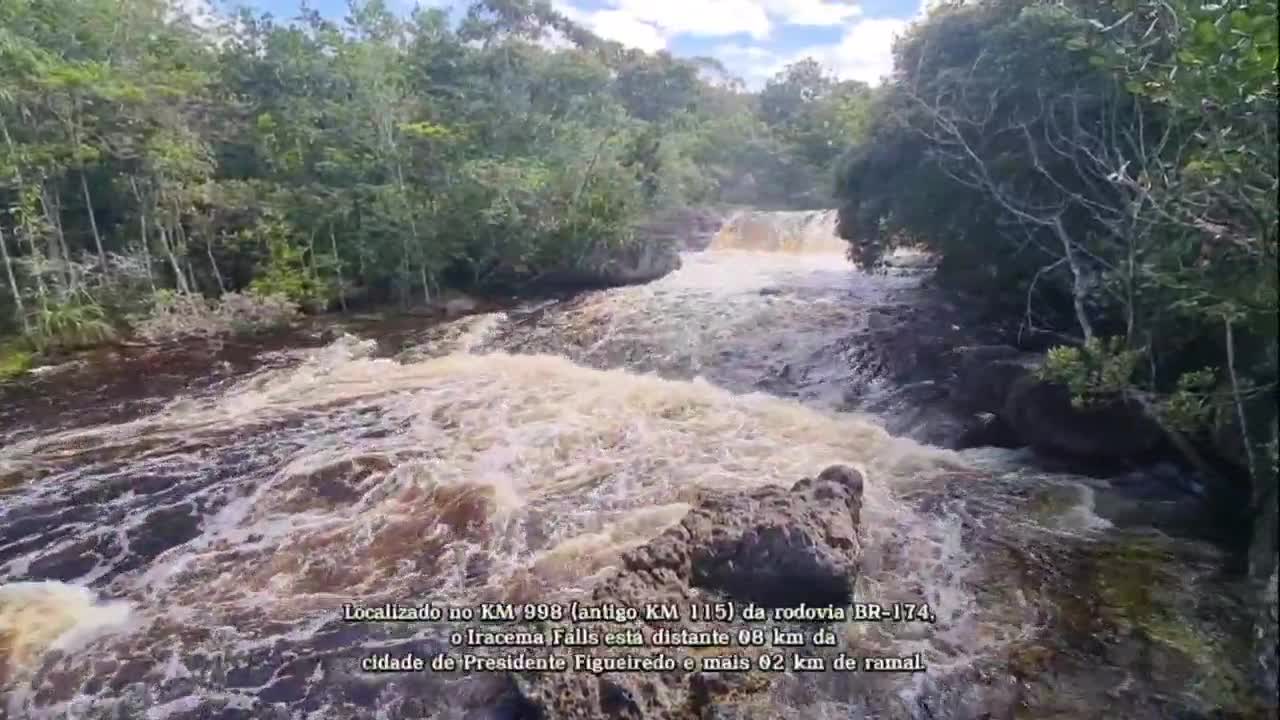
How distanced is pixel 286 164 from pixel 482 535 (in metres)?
14.7

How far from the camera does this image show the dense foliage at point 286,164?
13.5 m

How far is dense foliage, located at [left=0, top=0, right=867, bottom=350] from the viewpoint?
13484 millimetres

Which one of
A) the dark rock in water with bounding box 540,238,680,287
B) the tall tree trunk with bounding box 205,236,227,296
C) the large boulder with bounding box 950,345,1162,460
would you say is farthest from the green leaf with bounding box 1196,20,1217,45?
the tall tree trunk with bounding box 205,236,227,296

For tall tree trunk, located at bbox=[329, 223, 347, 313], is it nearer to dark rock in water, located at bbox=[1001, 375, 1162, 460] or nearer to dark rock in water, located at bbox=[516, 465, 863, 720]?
dark rock in water, located at bbox=[516, 465, 863, 720]

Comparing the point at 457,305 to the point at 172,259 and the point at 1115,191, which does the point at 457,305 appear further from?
the point at 1115,191

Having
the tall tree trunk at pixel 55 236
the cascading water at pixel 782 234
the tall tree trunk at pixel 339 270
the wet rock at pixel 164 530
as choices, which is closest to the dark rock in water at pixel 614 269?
the tall tree trunk at pixel 339 270

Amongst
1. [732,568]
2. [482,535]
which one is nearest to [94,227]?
[482,535]

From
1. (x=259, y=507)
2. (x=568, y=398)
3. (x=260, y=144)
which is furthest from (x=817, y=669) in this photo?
(x=260, y=144)

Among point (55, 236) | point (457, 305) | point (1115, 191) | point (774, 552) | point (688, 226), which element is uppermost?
point (1115, 191)

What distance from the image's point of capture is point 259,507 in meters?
6.98

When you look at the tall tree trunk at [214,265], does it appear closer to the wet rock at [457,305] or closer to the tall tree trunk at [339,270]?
the tall tree trunk at [339,270]

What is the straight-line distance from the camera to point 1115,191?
795 centimetres

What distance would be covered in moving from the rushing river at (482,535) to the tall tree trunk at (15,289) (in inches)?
101

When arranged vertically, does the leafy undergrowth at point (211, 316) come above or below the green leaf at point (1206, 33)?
below
